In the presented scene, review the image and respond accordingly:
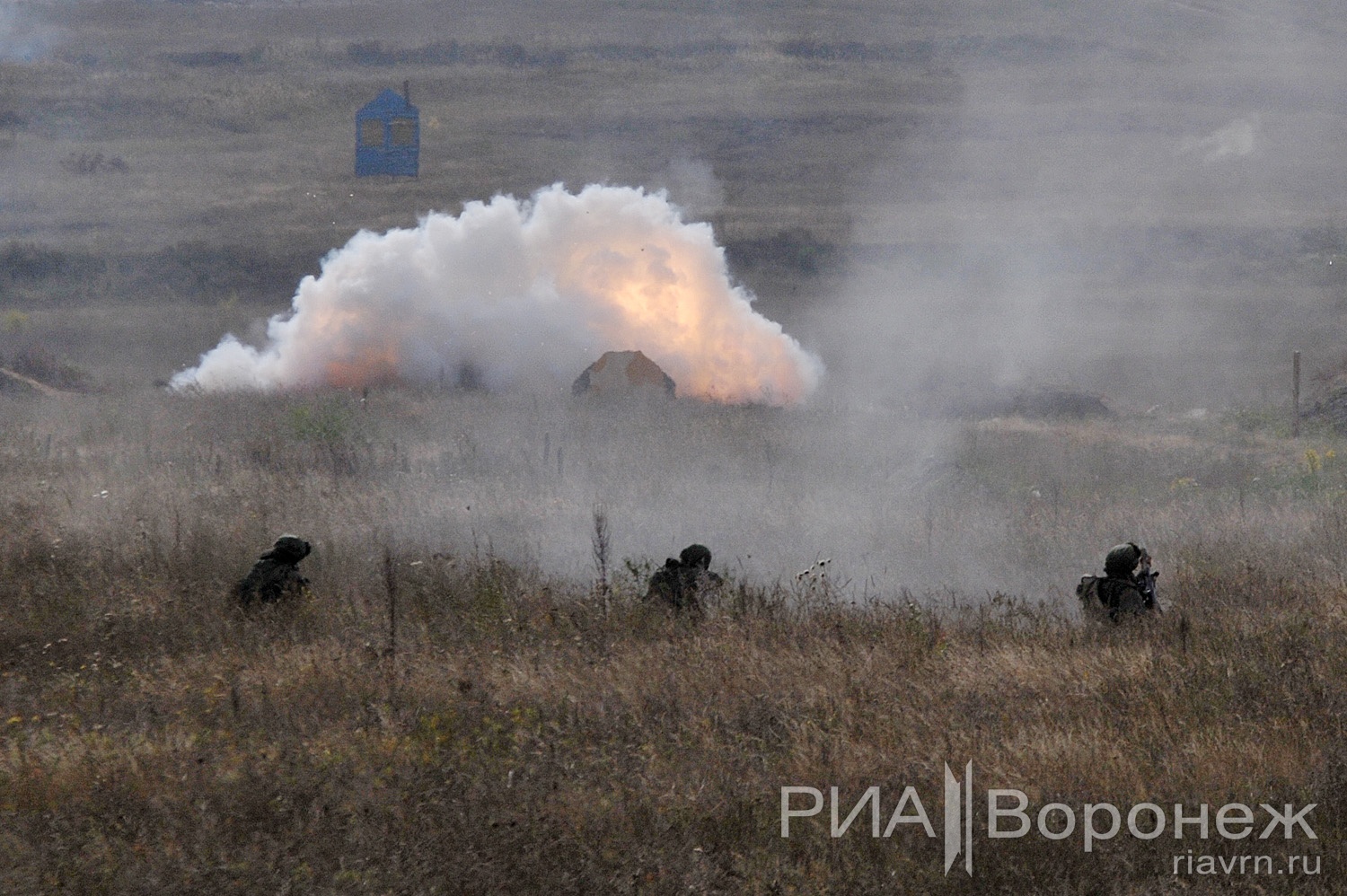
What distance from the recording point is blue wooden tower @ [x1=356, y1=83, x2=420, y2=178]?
64.8m

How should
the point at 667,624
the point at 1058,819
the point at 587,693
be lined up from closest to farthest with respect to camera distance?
the point at 1058,819 < the point at 587,693 < the point at 667,624

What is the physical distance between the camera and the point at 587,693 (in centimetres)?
756

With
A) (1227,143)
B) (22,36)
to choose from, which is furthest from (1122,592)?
(22,36)

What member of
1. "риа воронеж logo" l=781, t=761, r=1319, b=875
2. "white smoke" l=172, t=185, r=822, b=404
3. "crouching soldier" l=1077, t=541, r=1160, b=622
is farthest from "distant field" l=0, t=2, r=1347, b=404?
"риа воронеж logo" l=781, t=761, r=1319, b=875

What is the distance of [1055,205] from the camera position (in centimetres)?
6294

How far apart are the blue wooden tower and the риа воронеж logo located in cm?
6049

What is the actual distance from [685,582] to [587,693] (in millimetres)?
1890

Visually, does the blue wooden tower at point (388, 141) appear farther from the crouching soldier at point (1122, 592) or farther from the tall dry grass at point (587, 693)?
the crouching soldier at point (1122, 592)

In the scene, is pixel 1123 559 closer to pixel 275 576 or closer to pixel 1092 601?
pixel 1092 601

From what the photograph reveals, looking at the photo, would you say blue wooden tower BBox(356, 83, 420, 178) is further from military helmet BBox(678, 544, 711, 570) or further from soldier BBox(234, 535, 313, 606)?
military helmet BBox(678, 544, 711, 570)

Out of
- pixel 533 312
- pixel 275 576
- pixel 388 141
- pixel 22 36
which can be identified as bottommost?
pixel 275 576

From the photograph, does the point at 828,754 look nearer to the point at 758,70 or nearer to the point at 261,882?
the point at 261,882

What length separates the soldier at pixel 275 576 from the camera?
930 cm

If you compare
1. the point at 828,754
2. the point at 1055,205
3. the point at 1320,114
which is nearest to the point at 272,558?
the point at 828,754
